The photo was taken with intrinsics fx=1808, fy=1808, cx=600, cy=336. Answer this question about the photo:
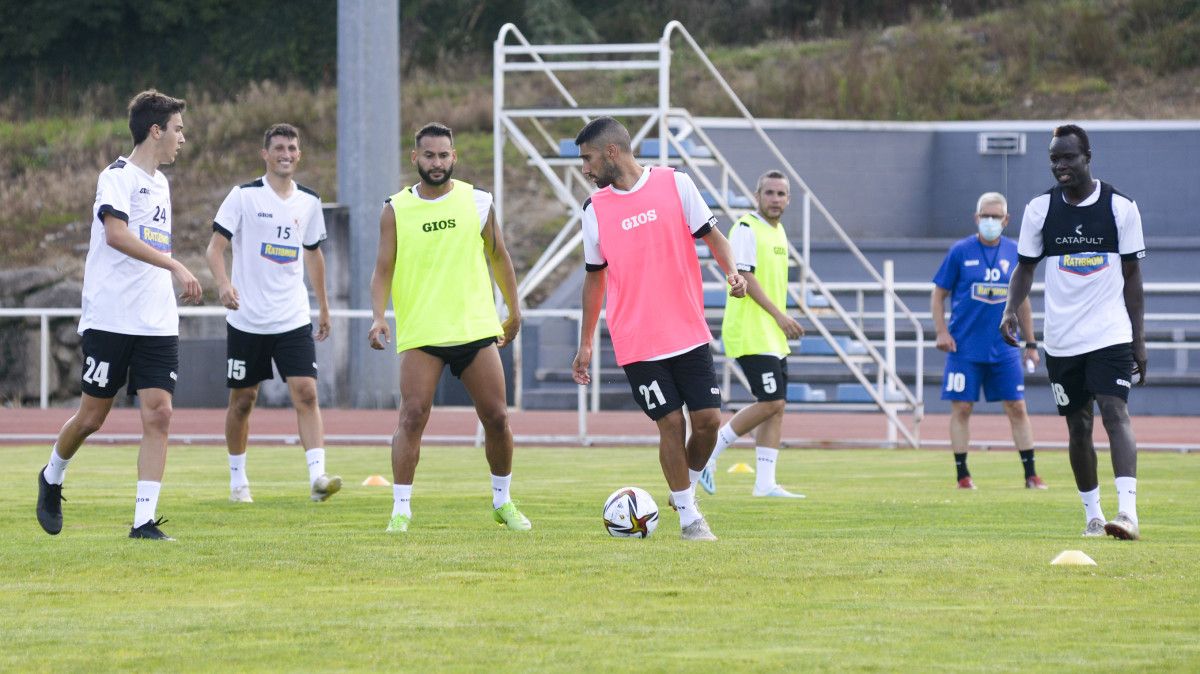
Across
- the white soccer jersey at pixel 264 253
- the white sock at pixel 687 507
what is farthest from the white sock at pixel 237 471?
the white sock at pixel 687 507

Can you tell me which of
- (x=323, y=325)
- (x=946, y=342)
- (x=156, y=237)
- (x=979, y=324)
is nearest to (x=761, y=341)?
(x=946, y=342)

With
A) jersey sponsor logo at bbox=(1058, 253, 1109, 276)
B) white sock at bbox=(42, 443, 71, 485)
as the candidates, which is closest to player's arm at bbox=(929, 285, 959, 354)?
jersey sponsor logo at bbox=(1058, 253, 1109, 276)

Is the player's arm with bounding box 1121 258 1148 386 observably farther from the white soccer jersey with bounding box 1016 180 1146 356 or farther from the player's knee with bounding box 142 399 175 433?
Answer: the player's knee with bounding box 142 399 175 433

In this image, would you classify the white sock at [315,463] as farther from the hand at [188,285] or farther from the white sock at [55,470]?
the hand at [188,285]

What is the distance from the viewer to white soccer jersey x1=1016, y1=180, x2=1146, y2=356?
350 inches

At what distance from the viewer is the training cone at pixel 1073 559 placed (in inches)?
298

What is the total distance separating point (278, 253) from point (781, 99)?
25295 mm

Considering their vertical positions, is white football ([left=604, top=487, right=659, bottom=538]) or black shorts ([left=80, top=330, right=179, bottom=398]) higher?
black shorts ([left=80, top=330, right=179, bottom=398])

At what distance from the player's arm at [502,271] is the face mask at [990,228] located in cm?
535

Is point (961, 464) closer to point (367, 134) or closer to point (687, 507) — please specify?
point (687, 507)

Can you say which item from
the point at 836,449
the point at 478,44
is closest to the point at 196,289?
the point at 836,449

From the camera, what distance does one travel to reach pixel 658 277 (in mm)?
8625

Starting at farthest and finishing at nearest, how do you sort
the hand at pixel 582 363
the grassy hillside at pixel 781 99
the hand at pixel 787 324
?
the grassy hillside at pixel 781 99
the hand at pixel 787 324
the hand at pixel 582 363

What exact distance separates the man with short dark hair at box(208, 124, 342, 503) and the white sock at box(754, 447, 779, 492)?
9.47ft
